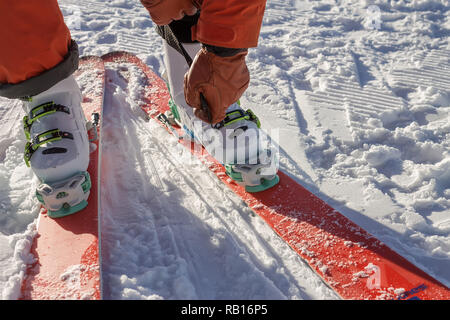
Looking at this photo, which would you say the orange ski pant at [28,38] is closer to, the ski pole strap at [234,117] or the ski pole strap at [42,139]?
the ski pole strap at [42,139]

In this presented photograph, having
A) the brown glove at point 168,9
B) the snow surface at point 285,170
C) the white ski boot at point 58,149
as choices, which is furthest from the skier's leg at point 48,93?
the brown glove at point 168,9

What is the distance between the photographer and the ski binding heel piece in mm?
1334

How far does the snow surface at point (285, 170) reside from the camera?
1230 millimetres

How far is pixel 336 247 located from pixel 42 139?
112 cm

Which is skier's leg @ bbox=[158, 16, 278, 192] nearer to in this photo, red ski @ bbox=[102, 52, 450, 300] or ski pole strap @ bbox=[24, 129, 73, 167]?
red ski @ bbox=[102, 52, 450, 300]

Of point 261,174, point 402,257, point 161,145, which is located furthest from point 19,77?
point 402,257

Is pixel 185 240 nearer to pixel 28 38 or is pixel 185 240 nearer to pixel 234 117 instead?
pixel 234 117

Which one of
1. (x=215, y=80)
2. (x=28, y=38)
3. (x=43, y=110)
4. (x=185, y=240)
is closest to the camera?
(x=215, y=80)

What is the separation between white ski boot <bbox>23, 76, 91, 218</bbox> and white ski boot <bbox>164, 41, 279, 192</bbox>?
0.43 m

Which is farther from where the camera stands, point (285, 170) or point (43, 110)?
point (285, 170)

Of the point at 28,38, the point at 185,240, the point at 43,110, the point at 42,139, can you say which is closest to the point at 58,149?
the point at 42,139

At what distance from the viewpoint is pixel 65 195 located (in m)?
1.36

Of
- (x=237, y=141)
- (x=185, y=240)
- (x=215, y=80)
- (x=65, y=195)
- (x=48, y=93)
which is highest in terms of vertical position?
(x=215, y=80)

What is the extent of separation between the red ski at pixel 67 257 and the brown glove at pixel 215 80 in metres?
0.58
